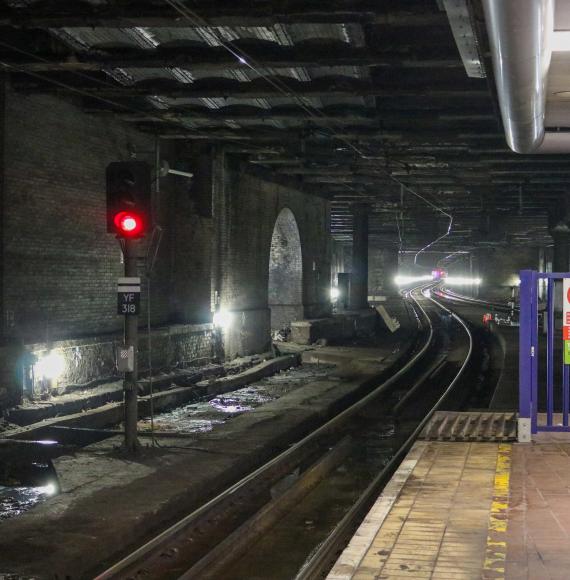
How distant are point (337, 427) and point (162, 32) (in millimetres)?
6729

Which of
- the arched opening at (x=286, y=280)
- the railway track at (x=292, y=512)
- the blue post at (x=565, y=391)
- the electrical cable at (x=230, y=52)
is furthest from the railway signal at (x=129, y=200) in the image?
the arched opening at (x=286, y=280)

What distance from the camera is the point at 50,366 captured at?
12930 mm

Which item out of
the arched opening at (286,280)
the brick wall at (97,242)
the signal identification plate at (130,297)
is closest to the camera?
the signal identification plate at (130,297)

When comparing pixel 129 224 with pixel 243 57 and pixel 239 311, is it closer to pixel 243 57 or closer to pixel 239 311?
pixel 243 57

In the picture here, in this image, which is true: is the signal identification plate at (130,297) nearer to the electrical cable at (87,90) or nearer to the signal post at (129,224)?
the signal post at (129,224)

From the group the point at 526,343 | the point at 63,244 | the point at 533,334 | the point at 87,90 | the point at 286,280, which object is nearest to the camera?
the point at 526,343

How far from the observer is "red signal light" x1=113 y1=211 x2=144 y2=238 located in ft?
31.6

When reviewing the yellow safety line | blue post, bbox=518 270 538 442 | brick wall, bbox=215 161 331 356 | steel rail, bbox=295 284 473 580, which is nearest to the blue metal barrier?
blue post, bbox=518 270 538 442

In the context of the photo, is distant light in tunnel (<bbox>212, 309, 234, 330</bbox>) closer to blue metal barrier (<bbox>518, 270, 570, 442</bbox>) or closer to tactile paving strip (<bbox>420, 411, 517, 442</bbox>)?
tactile paving strip (<bbox>420, 411, 517, 442</bbox>)

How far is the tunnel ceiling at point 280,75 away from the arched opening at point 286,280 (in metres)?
6.64

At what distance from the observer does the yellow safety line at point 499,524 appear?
5.27 m

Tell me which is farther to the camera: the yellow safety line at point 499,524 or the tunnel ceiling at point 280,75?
the tunnel ceiling at point 280,75

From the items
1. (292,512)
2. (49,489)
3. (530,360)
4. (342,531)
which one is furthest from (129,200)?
(530,360)

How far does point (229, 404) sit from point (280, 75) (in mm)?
6196
